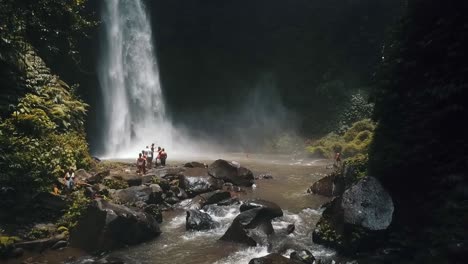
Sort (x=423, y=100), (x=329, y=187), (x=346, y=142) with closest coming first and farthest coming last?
(x=423, y=100), (x=329, y=187), (x=346, y=142)

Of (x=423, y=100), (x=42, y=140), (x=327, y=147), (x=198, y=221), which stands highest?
(x=327, y=147)

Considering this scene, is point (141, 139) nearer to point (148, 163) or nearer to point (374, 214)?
point (148, 163)

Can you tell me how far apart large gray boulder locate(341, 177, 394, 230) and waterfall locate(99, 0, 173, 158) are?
28.0 metres

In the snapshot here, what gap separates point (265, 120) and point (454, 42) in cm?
3231

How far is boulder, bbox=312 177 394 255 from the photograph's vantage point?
9.72 m

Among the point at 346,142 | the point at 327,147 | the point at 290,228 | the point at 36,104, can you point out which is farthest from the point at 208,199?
the point at 346,142

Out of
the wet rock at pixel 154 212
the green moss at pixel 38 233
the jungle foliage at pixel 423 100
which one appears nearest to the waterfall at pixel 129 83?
the wet rock at pixel 154 212

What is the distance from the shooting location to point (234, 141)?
3972cm

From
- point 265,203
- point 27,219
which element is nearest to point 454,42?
point 265,203

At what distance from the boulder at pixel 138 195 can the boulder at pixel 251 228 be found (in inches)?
181

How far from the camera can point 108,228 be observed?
11.0 metres

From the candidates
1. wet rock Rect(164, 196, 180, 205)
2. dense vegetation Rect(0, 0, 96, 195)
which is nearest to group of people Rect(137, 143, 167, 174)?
dense vegetation Rect(0, 0, 96, 195)

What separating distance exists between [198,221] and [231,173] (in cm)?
686

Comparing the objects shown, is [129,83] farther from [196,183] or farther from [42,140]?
[42,140]
